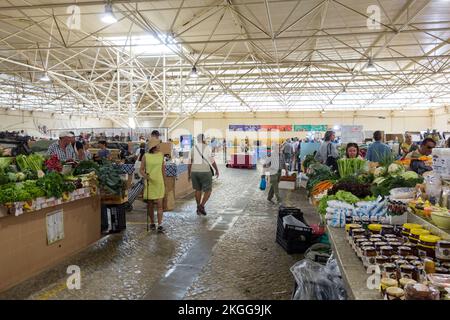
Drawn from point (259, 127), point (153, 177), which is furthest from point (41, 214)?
point (259, 127)

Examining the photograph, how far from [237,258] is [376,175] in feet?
6.47

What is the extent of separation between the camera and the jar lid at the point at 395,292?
1633mm

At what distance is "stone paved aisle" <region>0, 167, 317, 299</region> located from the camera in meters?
3.54

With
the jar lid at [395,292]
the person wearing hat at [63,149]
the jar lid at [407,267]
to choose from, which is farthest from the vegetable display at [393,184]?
the person wearing hat at [63,149]

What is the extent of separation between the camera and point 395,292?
64.7 inches

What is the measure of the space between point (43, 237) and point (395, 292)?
12.4ft

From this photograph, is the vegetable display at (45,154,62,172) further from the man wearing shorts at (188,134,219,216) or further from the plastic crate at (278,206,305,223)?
the plastic crate at (278,206,305,223)

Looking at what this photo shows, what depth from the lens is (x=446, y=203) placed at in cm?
274

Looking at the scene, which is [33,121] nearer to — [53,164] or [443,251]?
[53,164]

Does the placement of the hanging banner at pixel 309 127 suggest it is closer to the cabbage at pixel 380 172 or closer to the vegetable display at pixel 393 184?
the cabbage at pixel 380 172

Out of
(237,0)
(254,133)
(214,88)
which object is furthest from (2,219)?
(254,133)

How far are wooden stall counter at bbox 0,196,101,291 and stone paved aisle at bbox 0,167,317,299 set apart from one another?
0.41 ft

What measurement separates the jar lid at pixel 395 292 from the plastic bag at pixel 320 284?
896 millimetres

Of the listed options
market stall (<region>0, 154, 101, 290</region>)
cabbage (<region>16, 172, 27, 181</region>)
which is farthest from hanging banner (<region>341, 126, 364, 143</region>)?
cabbage (<region>16, 172, 27, 181</region>)
